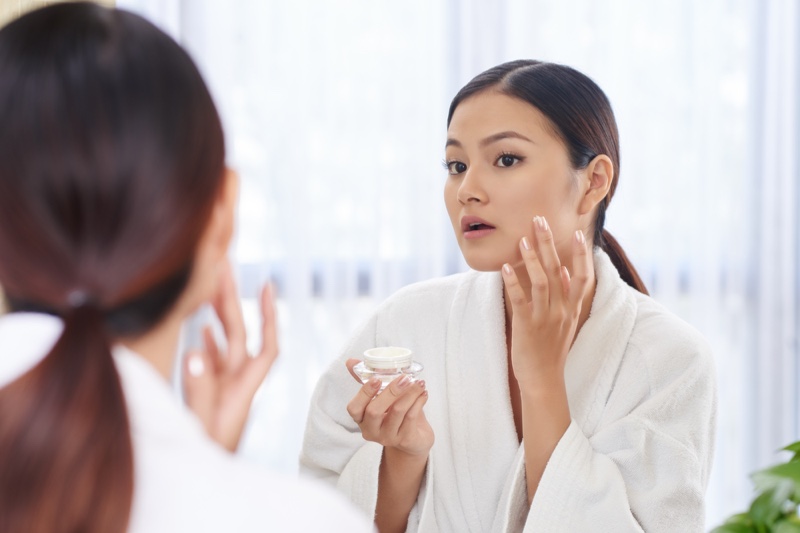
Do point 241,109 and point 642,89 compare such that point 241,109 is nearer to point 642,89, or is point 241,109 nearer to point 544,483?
point 642,89

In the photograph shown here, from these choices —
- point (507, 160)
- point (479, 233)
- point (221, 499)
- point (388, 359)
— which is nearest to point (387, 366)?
point (388, 359)

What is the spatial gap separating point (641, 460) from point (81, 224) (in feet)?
3.22

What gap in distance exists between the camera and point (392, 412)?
1.31 m

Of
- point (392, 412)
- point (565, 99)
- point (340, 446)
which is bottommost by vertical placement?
point (340, 446)

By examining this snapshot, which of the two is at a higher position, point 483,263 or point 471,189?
point 471,189

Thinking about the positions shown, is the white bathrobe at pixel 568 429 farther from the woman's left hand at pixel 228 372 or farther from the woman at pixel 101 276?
the woman at pixel 101 276

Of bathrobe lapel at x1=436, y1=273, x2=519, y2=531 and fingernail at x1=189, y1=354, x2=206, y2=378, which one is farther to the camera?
bathrobe lapel at x1=436, y1=273, x2=519, y2=531

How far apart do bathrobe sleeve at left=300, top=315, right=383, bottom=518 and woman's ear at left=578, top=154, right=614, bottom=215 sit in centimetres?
50

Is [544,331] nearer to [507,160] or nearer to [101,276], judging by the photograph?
[507,160]

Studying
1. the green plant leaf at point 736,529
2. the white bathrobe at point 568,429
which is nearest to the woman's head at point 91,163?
the green plant leaf at point 736,529

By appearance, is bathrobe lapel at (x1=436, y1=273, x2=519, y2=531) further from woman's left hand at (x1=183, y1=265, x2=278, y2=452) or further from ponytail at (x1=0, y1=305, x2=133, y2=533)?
ponytail at (x1=0, y1=305, x2=133, y2=533)

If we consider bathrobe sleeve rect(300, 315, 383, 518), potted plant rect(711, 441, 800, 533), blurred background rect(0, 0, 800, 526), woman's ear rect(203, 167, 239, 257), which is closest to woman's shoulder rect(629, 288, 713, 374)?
bathrobe sleeve rect(300, 315, 383, 518)

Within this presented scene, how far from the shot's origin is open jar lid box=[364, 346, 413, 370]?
127 centimetres

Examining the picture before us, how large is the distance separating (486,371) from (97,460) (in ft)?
3.42
